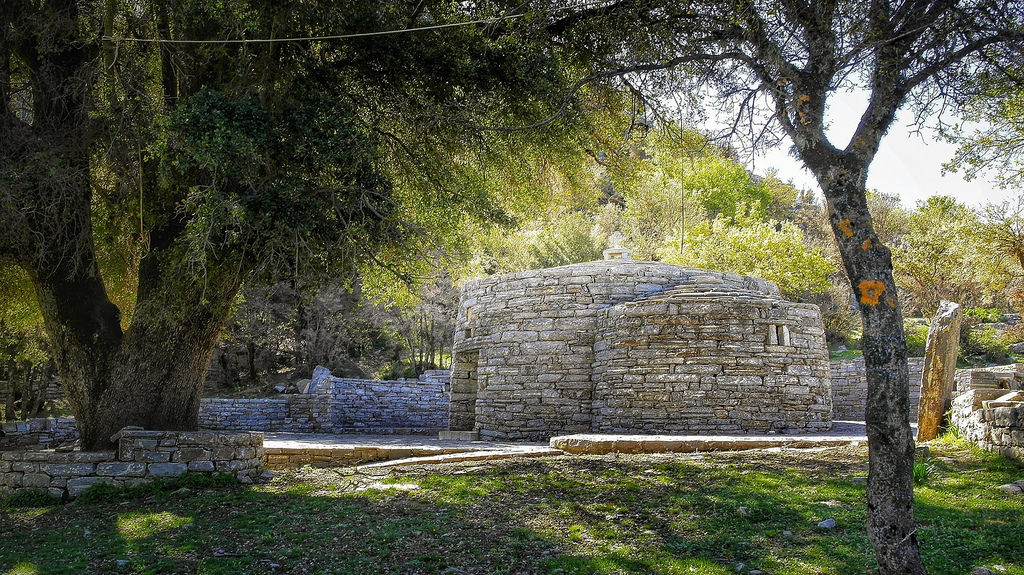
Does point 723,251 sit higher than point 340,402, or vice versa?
point 723,251

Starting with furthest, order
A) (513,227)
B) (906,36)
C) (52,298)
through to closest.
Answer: (513,227), (52,298), (906,36)

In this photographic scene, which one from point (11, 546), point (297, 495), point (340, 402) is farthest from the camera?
point (340, 402)

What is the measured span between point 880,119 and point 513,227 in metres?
5.88

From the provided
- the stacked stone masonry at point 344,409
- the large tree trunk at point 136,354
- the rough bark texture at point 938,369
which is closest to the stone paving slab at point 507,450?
the rough bark texture at point 938,369

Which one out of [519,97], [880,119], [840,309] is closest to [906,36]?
[880,119]

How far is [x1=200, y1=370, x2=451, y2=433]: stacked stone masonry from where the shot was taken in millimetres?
17031

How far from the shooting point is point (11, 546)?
5.93 m

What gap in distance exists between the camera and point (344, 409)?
58.5 feet

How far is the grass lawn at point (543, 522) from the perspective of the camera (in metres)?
4.83

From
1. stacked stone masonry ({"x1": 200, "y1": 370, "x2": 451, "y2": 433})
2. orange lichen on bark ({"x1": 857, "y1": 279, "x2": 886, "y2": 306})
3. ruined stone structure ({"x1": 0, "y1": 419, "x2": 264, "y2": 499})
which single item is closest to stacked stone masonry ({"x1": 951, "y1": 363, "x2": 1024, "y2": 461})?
orange lichen on bark ({"x1": 857, "y1": 279, "x2": 886, "y2": 306})

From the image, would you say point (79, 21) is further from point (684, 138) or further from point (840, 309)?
point (840, 309)

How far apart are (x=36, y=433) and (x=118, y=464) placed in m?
7.80

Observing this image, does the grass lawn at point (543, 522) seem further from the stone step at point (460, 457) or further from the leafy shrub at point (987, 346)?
the leafy shrub at point (987, 346)

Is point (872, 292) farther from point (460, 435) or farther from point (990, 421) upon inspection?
point (460, 435)
